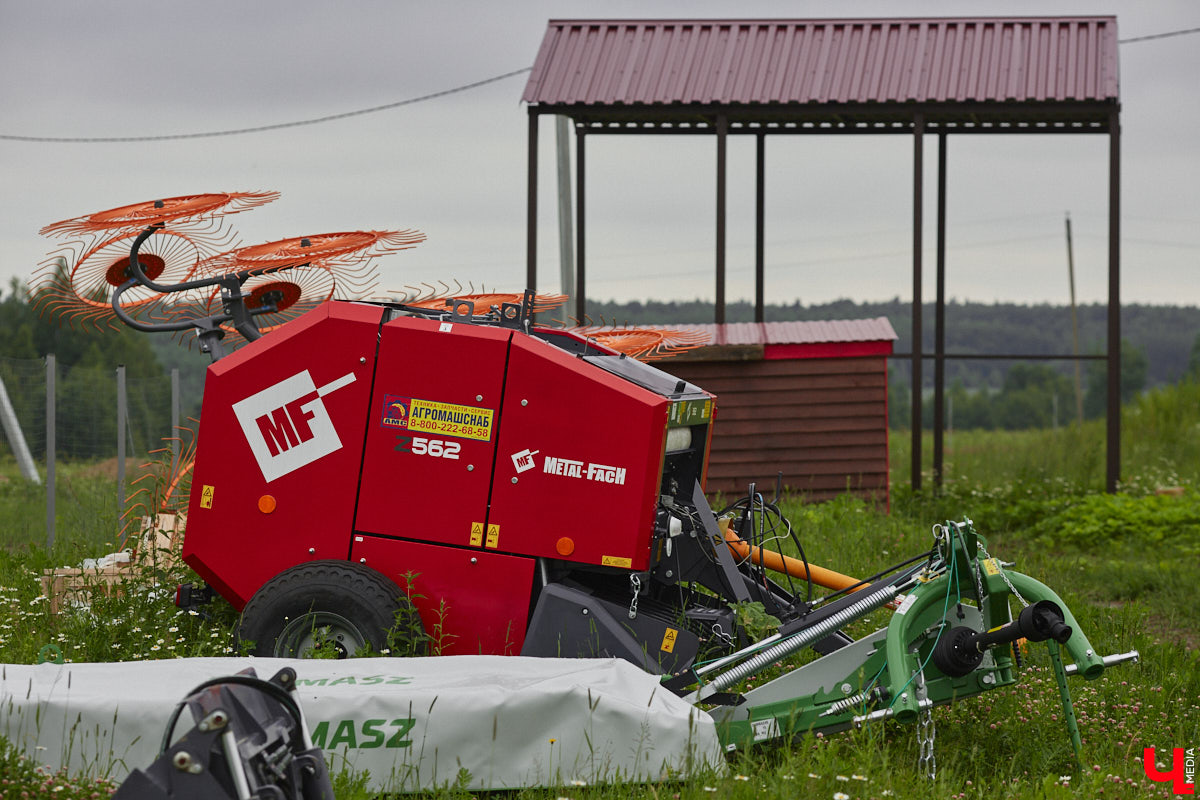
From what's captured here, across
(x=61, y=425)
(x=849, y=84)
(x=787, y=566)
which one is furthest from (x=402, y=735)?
(x=61, y=425)

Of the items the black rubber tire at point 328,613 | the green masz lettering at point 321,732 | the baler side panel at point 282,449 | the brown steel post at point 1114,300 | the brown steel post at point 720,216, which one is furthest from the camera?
the brown steel post at point 720,216

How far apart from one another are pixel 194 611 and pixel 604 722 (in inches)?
107

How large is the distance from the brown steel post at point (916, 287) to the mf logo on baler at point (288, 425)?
9168mm

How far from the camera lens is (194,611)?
21.2 ft

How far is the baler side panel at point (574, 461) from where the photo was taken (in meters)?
5.78

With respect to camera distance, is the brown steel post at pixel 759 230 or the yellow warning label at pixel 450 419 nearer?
the yellow warning label at pixel 450 419

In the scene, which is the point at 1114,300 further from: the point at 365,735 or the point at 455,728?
the point at 365,735

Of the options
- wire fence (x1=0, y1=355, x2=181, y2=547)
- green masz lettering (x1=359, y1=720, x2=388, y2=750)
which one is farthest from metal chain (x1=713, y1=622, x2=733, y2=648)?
wire fence (x1=0, y1=355, x2=181, y2=547)

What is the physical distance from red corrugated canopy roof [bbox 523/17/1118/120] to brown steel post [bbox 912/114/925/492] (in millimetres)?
471

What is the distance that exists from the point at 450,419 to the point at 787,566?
193 centimetres

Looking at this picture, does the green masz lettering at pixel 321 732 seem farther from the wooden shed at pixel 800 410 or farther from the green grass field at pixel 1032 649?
the wooden shed at pixel 800 410

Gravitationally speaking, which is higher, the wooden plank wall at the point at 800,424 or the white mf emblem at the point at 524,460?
the wooden plank wall at the point at 800,424

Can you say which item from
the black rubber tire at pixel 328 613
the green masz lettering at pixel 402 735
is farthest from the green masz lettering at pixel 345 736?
the black rubber tire at pixel 328 613

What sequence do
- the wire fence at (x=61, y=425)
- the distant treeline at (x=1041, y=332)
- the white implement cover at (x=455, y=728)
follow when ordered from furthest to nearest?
the distant treeline at (x=1041, y=332)
the wire fence at (x=61, y=425)
the white implement cover at (x=455, y=728)
